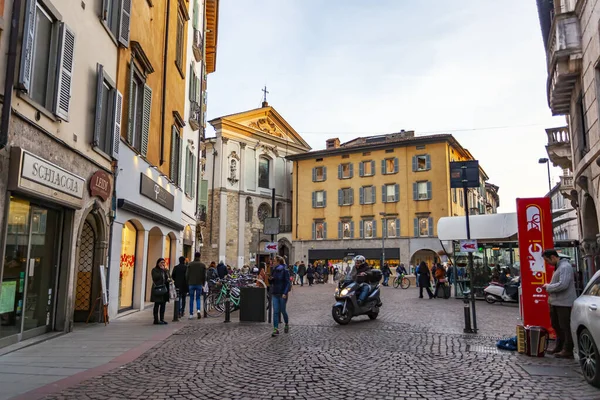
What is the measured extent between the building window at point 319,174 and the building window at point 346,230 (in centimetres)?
508

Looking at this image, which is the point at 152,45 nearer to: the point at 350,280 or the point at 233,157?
the point at 350,280

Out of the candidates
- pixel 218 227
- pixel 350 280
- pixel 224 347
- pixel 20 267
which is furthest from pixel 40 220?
pixel 218 227

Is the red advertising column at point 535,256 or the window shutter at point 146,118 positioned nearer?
the red advertising column at point 535,256

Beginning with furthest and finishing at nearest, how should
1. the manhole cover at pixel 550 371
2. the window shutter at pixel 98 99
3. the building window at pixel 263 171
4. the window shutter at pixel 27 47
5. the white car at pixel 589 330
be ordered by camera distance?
the building window at pixel 263 171
the window shutter at pixel 98 99
the window shutter at pixel 27 47
the manhole cover at pixel 550 371
the white car at pixel 589 330

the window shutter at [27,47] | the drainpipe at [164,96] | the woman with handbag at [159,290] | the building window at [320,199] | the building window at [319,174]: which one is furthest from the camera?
the building window at [319,174]

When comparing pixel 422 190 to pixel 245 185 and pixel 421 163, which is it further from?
pixel 245 185

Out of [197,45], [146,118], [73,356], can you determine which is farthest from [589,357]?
[197,45]

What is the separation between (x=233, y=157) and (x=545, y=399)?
46.4 metres

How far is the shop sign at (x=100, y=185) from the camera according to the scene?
10719 millimetres

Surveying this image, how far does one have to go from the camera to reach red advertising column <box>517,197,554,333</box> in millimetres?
8602

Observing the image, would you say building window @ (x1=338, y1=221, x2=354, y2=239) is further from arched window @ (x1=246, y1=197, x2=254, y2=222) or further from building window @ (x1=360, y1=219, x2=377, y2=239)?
arched window @ (x1=246, y1=197, x2=254, y2=222)

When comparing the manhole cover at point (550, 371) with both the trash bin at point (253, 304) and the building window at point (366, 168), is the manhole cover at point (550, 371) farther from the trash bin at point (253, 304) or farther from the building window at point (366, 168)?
the building window at point (366, 168)

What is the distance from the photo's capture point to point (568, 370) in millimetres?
6809

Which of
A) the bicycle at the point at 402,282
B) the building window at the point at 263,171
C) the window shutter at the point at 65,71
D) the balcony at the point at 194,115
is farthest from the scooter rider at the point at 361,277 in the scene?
the building window at the point at 263,171
